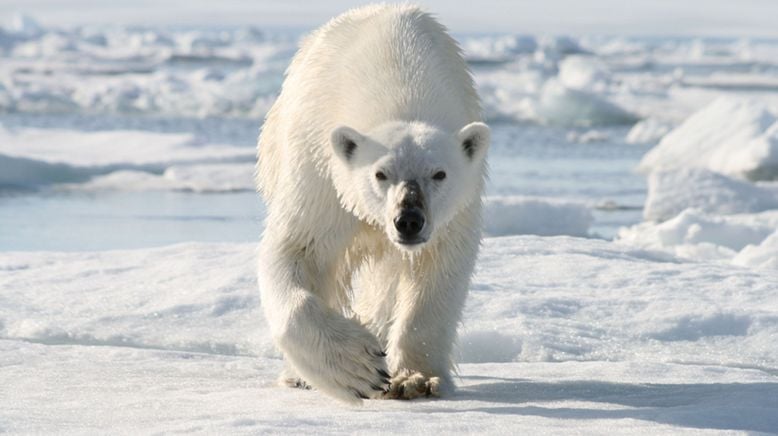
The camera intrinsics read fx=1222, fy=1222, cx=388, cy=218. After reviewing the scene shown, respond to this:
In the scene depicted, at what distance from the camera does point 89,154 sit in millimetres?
13492

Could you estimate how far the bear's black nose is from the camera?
3109 mm

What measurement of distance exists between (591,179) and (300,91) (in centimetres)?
940

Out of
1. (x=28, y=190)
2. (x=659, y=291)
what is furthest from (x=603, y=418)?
(x=28, y=190)

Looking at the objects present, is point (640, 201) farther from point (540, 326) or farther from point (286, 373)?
point (286, 373)

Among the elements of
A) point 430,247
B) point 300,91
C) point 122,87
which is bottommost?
point 122,87

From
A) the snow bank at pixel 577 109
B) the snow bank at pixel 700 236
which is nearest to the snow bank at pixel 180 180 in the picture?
the snow bank at pixel 700 236

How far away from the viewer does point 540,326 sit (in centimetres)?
461

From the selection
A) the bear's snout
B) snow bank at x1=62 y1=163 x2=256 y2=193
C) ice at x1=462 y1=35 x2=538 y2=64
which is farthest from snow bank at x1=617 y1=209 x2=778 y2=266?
ice at x1=462 y1=35 x2=538 y2=64

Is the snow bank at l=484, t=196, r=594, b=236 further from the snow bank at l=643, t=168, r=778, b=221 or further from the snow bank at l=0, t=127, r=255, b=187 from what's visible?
the snow bank at l=0, t=127, r=255, b=187

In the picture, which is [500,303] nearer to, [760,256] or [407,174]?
[407,174]

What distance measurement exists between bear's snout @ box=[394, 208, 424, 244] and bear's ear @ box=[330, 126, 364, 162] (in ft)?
1.02

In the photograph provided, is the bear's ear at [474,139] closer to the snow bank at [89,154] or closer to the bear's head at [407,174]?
the bear's head at [407,174]

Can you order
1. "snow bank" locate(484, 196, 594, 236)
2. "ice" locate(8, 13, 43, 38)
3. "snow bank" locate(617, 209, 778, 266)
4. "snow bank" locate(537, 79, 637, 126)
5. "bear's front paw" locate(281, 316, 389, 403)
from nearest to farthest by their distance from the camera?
1. "bear's front paw" locate(281, 316, 389, 403)
2. "snow bank" locate(617, 209, 778, 266)
3. "snow bank" locate(484, 196, 594, 236)
4. "snow bank" locate(537, 79, 637, 126)
5. "ice" locate(8, 13, 43, 38)

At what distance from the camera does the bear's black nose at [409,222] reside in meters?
3.11
